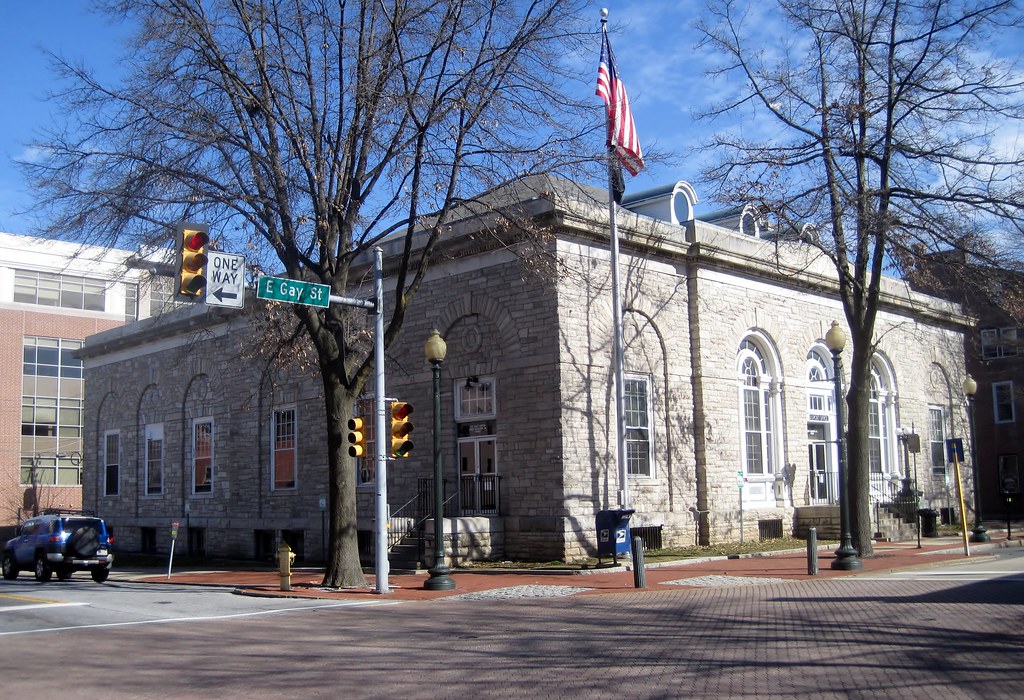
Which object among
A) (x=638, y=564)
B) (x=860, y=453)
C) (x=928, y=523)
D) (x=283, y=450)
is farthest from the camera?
(x=283, y=450)

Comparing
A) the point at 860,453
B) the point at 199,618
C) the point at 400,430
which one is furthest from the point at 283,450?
the point at 860,453

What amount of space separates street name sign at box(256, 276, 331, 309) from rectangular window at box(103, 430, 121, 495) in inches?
992

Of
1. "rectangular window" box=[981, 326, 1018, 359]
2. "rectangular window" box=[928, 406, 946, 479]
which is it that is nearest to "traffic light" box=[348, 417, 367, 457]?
"rectangular window" box=[928, 406, 946, 479]

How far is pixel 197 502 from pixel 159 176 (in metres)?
18.4

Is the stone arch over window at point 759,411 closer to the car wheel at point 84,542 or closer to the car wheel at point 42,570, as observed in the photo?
the car wheel at point 84,542

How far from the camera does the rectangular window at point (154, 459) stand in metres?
36.4

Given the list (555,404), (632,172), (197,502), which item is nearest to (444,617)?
(555,404)

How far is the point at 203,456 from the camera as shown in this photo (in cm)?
3438

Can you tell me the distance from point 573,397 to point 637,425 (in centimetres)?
272

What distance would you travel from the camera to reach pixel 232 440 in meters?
32.8

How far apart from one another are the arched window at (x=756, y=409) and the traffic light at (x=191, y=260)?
18.2 metres

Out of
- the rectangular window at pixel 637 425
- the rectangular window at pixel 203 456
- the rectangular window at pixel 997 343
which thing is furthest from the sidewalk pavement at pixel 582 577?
the rectangular window at pixel 997 343

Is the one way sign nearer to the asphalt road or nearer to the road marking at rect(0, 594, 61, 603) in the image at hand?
the asphalt road

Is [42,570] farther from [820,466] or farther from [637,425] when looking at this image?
[820,466]
